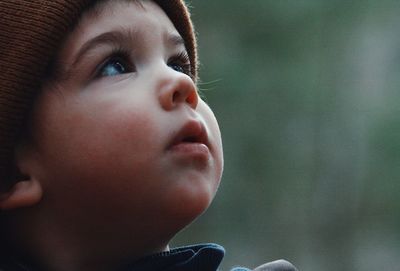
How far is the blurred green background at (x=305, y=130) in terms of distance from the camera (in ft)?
22.2

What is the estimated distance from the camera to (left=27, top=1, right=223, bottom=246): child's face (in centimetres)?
136

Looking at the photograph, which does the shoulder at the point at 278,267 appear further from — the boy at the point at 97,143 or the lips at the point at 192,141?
the lips at the point at 192,141

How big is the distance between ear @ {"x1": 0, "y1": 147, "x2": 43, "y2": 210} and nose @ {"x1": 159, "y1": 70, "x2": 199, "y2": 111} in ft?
0.65

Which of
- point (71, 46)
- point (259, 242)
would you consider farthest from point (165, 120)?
point (259, 242)

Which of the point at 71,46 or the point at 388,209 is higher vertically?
the point at 71,46

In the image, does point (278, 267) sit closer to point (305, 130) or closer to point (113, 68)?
point (113, 68)

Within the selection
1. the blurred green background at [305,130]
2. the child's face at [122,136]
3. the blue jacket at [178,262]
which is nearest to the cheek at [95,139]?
the child's face at [122,136]

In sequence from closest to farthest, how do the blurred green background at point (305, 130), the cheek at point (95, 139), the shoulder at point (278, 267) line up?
the cheek at point (95, 139) → the shoulder at point (278, 267) → the blurred green background at point (305, 130)

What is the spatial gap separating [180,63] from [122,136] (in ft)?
0.73

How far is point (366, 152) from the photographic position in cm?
728

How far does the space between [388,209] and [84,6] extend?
5730 mm

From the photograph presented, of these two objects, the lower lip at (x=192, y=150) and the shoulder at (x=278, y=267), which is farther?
the shoulder at (x=278, y=267)

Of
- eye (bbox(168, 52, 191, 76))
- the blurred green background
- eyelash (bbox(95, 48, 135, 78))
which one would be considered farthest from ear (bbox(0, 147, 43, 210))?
the blurred green background

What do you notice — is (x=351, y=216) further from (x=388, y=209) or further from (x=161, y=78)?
(x=161, y=78)
